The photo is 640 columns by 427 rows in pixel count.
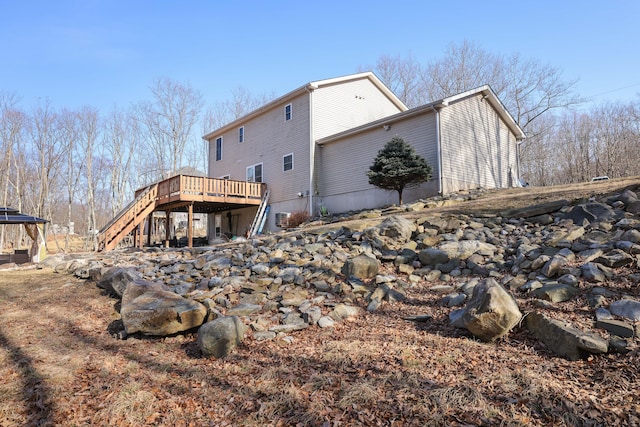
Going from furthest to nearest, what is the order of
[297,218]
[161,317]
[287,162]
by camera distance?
[287,162] → [297,218] → [161,317]

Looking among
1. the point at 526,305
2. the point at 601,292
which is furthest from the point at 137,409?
the point at 601,292

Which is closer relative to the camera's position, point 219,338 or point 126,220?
point 219,338

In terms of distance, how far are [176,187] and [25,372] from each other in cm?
1260

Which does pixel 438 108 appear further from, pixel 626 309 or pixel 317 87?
pixel 626 309

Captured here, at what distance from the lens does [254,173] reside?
20016mm

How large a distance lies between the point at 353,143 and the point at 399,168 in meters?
4.07

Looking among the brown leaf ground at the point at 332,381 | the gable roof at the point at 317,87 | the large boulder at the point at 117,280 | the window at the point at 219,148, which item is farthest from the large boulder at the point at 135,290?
the window at the point at 219,148

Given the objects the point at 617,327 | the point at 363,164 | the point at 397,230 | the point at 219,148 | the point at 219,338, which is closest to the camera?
the point at 617,327

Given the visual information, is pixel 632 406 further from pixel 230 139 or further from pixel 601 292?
pixel 230 139

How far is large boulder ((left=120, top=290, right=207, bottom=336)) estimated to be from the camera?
4797 millimetres

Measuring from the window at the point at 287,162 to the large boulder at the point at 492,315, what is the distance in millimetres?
14547

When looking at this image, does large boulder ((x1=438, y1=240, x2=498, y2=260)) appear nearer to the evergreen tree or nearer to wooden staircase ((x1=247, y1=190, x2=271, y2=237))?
the evergreen tree

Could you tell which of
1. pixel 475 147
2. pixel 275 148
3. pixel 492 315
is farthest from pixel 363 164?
pixel 492 315

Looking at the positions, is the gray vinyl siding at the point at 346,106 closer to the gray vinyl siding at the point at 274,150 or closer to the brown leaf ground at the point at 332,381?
the gray vinyl siding at the point at 274,150
